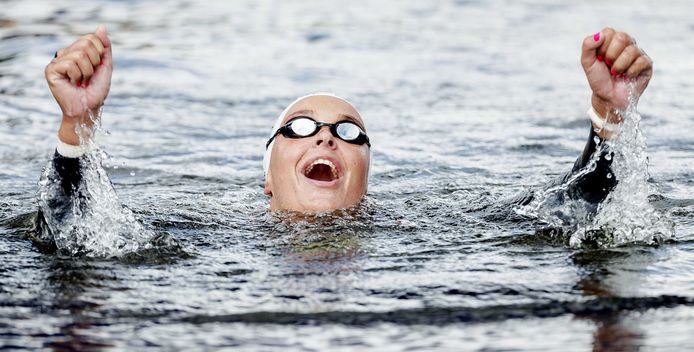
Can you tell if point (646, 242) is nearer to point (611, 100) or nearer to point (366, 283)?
point (611, 100)

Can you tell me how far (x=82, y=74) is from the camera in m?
5.59

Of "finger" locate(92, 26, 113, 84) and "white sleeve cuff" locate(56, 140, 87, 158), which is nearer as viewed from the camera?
"finger" locate(92, 26, 113, 84)

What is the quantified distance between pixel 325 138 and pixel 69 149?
1659 millimetres

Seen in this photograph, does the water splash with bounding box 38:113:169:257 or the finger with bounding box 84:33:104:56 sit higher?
the finger with bounding box 84:33:104:56

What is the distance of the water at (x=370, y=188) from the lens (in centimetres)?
484

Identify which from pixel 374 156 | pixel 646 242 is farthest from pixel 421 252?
pixel 374 156

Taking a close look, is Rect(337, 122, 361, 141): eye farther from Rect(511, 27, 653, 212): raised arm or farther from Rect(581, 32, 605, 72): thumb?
Rect(581, 32, 605, 72): thumb

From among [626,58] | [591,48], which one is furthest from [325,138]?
[626,58]

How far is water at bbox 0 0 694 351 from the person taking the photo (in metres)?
4.84

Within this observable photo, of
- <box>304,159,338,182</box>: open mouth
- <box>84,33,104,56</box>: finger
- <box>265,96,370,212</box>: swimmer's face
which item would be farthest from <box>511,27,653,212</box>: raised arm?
<box>84,33,104,56</box>: finger

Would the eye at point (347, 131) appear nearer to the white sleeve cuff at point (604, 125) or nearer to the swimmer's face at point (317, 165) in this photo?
the swimmer's face at point (317, 165)

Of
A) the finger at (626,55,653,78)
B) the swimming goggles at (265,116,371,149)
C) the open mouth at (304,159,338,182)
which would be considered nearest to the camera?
the finger at (626,55,653,78)

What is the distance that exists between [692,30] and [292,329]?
13355mm

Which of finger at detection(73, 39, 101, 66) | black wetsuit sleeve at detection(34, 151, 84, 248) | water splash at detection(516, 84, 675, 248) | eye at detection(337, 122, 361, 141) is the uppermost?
finger at detection(73, 39, 101, 66)
